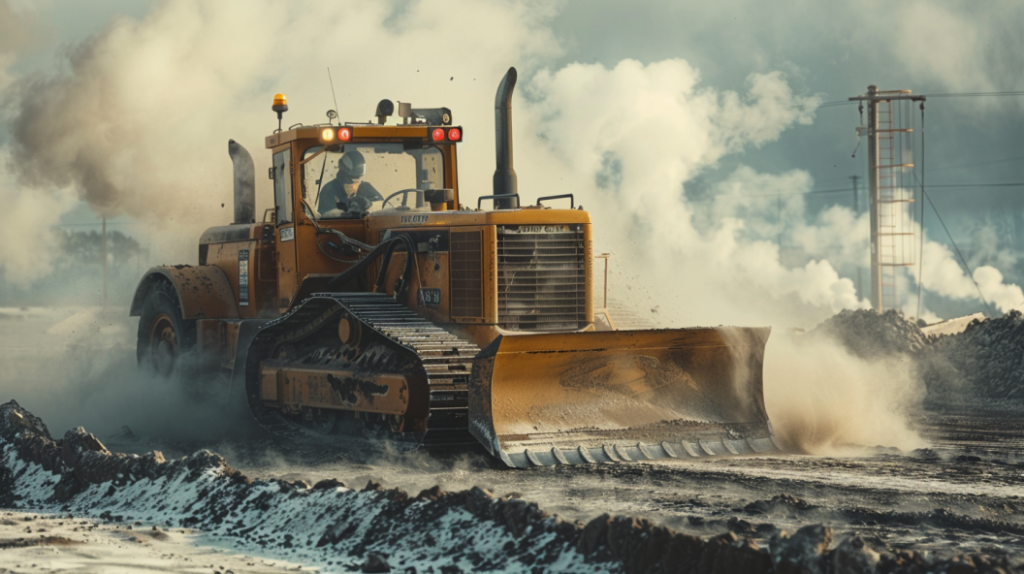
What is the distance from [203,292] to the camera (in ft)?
40.7

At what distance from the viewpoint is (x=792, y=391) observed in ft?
36.9

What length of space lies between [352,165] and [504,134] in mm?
1761

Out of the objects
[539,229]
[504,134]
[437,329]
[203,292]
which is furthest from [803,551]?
[203,292]

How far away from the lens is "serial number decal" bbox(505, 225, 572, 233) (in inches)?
394

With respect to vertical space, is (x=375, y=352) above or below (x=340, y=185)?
below

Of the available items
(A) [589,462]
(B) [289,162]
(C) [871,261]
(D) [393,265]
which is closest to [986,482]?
(A) [589,462]

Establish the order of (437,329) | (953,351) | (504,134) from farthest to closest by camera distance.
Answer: (953,351), (504,134), (437,329)

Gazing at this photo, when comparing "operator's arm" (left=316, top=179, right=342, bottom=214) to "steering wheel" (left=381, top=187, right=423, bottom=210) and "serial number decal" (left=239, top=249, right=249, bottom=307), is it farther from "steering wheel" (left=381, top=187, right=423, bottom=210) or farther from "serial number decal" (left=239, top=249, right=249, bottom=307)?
"serial number decal" (left=239, top=249, right=249, bottom=307)

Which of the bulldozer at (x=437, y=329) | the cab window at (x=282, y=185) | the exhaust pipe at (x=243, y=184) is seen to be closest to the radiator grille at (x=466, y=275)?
the bulldozer at (x=437, y=329)

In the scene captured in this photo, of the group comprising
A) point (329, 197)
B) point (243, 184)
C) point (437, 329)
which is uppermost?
point (243, 184)

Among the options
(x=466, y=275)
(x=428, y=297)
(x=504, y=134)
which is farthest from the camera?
(x=504, y=134)

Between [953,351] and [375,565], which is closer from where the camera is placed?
[375,565]

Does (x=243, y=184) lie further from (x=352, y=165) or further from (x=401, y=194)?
(x=401, y=194)

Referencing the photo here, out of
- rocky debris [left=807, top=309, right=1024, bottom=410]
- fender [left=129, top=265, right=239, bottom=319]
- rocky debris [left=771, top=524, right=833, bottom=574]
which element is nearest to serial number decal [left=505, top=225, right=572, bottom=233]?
fender [left=129, top=265, right=239, bottom=319]
